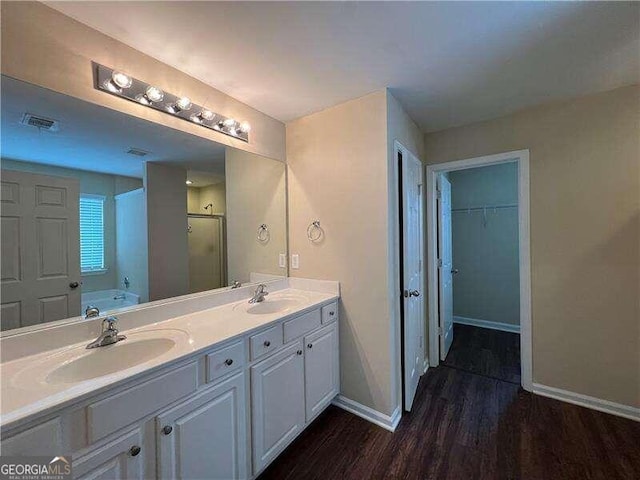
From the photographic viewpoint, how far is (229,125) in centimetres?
185

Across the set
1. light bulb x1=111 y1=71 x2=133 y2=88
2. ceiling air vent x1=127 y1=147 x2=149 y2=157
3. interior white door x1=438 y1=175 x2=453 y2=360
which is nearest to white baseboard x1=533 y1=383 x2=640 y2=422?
interior white door x1=438 y1=175 x2=453 y2=360

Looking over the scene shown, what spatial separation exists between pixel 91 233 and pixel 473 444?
98.5 inches

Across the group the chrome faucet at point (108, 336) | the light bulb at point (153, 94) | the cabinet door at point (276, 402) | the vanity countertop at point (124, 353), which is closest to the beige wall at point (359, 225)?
the vanity countertop at point (124, 353)

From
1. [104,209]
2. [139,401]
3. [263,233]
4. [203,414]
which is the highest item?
[104,209]

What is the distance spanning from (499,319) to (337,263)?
2.92 meters

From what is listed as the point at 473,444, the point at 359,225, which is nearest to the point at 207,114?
the point at 359,225

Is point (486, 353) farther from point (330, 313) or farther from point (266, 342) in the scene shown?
point (266, 342)

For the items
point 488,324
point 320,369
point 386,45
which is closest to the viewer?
point 386,45

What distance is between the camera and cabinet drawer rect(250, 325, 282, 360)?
1393 mm

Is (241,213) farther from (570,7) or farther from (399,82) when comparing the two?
(570,7)

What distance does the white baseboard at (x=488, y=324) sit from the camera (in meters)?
3.52

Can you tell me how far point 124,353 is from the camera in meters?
1.22

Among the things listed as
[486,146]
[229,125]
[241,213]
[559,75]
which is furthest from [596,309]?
[229,125]

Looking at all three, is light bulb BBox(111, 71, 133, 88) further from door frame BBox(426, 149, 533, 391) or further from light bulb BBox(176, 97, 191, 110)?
door frame BBox(426, 149, 533, 391)
